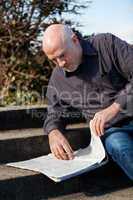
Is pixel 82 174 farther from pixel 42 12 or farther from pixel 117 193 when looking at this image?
pixel 42 12

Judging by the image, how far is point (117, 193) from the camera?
12.3 ft

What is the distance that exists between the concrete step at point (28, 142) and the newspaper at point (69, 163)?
150mm

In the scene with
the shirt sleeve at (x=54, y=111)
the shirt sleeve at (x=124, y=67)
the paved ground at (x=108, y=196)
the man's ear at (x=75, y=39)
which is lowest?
the paved ground at (x=108, y=196)

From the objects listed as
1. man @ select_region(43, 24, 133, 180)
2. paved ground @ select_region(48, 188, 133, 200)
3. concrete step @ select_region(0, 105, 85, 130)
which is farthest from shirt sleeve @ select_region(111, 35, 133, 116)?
concrete step @ select_region(0, 105, 85, 130)

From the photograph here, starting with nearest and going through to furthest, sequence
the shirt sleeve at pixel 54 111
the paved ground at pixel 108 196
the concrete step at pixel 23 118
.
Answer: the paved ground at pixel 108 196, the shirt sleeve at pixel 54 111, the concrete step at pixel 23 118

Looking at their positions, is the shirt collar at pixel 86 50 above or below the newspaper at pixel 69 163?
above

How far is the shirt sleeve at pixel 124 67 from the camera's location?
3586 mm

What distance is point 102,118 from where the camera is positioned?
11.5 ft

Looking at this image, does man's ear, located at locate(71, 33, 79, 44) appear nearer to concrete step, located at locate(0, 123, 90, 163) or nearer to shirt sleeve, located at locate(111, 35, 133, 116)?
shirt sleeve, located at locate(111, 35, 133, 116)

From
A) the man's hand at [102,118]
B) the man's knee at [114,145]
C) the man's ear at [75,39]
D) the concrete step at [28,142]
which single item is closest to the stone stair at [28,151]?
the concrete step at [28,142]

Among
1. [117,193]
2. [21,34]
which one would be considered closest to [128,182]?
[117,193]

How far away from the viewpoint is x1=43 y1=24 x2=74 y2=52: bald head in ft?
11.6

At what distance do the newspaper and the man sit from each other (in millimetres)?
61

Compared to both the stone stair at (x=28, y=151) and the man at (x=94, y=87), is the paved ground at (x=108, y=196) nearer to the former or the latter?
the stone stair at (x=28, y=151)
